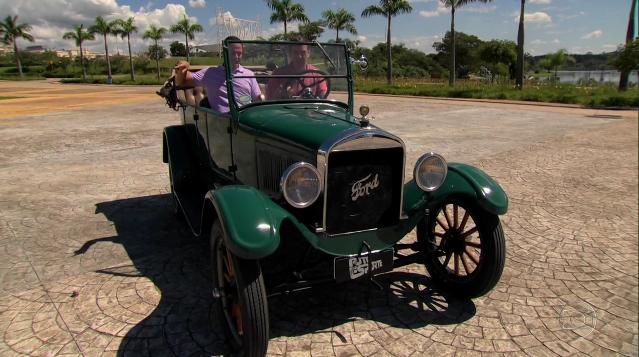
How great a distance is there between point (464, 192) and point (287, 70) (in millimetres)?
1878

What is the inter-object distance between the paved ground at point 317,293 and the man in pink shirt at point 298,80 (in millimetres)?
1591

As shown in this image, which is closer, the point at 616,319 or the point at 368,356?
the point at 368,356

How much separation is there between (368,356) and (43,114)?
1653cm

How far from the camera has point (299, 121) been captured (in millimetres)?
3186

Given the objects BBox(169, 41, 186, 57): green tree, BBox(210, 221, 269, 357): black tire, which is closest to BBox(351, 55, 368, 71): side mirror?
BBox(210, 221, 269, 357): black tire

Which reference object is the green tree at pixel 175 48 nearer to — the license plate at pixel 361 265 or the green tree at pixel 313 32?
the green tree at pixel 313 32

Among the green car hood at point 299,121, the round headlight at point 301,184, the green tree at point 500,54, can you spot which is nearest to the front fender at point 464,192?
the green car hood at point 299,121

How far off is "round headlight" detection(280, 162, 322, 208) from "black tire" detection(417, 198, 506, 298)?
3.51 ft

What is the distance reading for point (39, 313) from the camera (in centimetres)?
311

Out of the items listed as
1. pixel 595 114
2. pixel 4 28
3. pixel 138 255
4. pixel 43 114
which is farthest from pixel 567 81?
pixel 4 28

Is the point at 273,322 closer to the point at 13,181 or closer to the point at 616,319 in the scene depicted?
the point at 616,319

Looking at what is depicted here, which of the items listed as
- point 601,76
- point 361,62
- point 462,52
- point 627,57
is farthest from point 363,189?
point 462,52

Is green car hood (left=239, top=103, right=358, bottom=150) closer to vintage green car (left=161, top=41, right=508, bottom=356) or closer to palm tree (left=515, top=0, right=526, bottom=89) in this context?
vintage green car (left=161, top=41, right=508, bottom=356)

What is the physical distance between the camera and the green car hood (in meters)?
2.91
